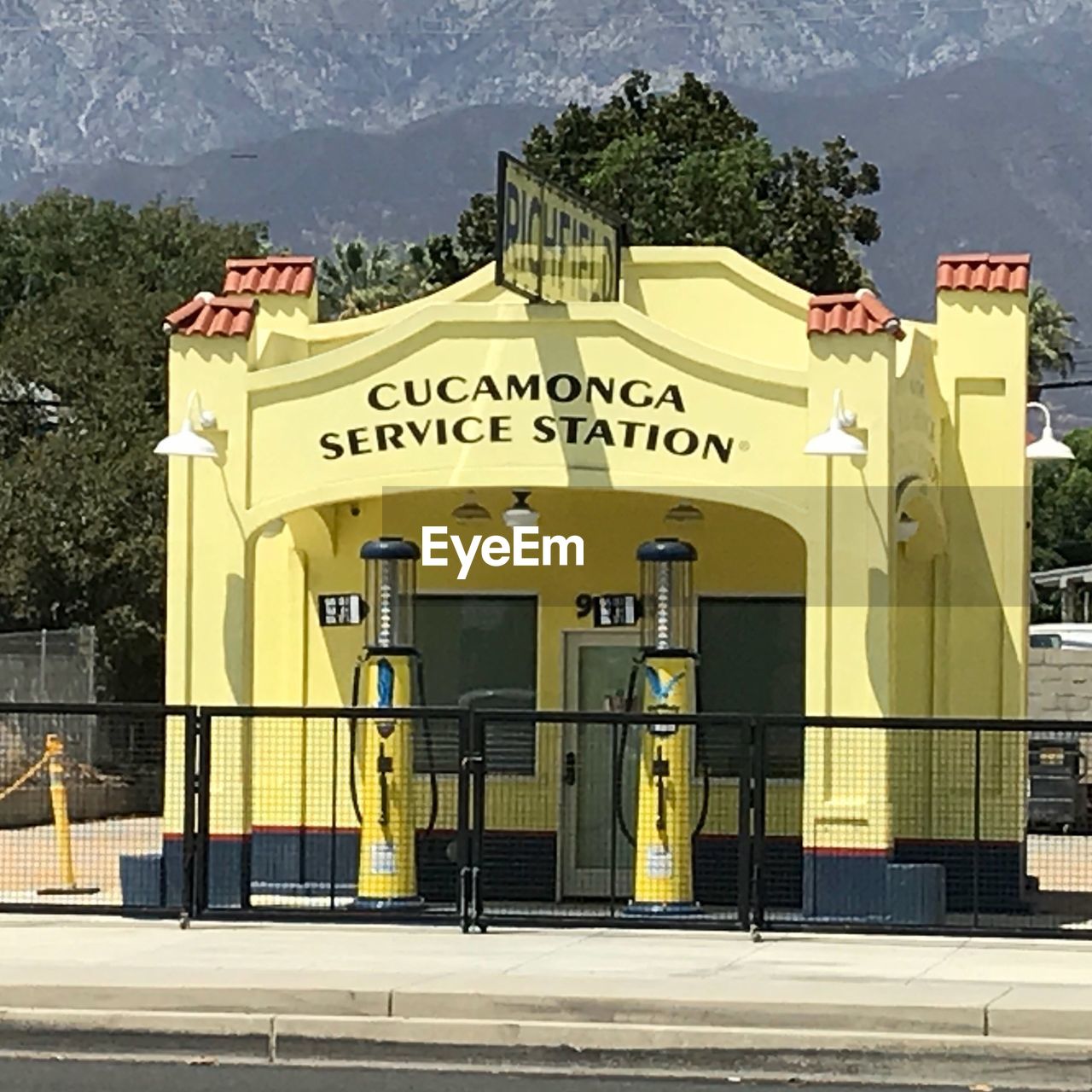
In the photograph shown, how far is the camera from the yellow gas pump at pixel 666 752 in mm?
17844

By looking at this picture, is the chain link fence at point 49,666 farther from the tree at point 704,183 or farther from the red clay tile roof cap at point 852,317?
the tree at point 704,183

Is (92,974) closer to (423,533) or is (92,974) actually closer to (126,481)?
(423,533)

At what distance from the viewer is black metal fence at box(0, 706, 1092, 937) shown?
672 inches

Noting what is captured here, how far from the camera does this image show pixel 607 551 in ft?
66.6

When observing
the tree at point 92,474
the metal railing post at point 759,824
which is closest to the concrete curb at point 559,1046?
the metal railing post at point 759,824

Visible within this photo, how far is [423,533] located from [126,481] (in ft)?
52.9

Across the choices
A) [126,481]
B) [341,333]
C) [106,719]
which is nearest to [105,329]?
[126,481]

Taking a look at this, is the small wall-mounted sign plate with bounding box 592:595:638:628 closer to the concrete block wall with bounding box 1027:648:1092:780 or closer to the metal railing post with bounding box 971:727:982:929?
the metal railing post with bounding box 971:727:982:929

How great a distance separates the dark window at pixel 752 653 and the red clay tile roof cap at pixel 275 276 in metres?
4.68

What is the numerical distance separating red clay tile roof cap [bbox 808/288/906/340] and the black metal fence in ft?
9.44

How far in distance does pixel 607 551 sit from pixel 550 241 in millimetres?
2881

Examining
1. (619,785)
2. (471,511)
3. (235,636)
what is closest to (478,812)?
(619,785)

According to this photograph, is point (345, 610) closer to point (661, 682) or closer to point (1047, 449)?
point (661, 682)

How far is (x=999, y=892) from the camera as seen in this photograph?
58.3 feet
